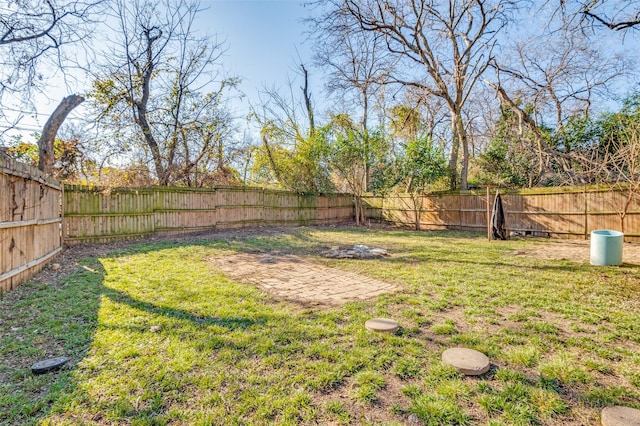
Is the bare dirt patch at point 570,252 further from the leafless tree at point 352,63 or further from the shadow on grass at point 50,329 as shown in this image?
the leafless tree at point 352,63

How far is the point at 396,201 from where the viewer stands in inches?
530

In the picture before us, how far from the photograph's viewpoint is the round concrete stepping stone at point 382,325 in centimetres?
266

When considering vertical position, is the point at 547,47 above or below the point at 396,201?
above

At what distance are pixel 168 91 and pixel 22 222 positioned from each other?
7785 millimetres

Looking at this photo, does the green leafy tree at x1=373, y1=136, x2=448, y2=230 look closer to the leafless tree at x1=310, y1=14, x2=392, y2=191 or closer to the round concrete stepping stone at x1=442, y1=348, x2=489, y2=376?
the leafless tree at x1=310, y1=14, x2=392, y2=191

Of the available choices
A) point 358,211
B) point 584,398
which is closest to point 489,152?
point 358,211

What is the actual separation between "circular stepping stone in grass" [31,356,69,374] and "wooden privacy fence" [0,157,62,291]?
213 centimetres

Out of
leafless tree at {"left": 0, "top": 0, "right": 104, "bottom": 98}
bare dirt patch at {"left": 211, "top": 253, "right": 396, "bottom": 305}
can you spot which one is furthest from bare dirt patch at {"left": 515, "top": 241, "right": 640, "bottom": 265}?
leafless tree at {"left": 0, "top": 0, "right": 104, "bottom": 98}

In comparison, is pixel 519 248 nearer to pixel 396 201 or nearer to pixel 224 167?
pixel 396 201

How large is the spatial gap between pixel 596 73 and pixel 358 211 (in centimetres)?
1076

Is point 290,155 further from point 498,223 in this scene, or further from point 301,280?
point 301,280

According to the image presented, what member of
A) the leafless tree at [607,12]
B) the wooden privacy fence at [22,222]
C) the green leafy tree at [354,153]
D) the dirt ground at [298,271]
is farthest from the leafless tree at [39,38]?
the green leafy tree at [354,153]

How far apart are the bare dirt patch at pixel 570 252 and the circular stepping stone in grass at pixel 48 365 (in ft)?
24.1

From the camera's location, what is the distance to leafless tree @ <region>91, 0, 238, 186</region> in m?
9.51
